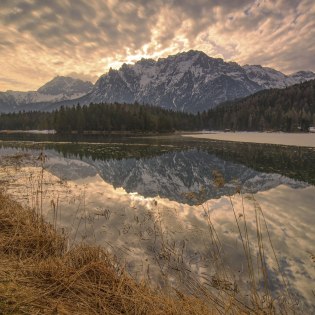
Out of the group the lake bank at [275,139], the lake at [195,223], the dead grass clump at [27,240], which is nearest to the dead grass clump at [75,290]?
the dead grass clump at [27,240]

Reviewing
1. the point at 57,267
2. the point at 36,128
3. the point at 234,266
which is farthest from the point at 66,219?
the point at 36,128

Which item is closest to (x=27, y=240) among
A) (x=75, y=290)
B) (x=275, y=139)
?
(x=75, y=290)

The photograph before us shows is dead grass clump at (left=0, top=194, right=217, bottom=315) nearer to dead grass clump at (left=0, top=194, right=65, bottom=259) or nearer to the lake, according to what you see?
dead grass clump at (left=0, top=194, right=65, bottom=259)

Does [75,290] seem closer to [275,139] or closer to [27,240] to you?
[27,240]

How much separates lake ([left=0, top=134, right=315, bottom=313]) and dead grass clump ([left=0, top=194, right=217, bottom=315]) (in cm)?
121

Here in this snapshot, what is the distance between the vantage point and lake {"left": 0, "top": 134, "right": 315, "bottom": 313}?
26.7 feet

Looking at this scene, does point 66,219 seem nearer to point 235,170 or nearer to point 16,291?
point 16,291

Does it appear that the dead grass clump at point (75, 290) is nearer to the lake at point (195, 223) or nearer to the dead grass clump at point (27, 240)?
the dead grass clump at point (27, 240)

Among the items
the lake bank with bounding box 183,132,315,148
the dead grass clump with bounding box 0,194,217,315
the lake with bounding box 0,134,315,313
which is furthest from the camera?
the lake bank with bounding box 183,132,315,148

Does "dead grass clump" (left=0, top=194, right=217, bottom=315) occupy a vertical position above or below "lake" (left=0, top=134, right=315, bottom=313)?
above

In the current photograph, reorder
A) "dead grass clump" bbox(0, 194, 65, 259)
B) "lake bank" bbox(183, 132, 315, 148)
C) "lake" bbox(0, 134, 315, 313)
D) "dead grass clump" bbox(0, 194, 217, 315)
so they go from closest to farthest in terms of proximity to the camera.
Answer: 1. "dead grass clump" bbox(0, 194, 217, 315)
2. "lake" bbox(0, 134, 315, 313)
3. "dead grass clump" bbox(0, 194, 65, 259)
4. "lake bank" bbox(183, 132, 315, 148)

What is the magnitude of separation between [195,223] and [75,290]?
8.10 meters

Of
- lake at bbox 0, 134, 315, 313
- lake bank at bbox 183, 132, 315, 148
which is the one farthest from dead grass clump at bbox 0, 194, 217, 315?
lake bank at bbox 183, 132, 315, 148

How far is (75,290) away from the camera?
595 centimetres
